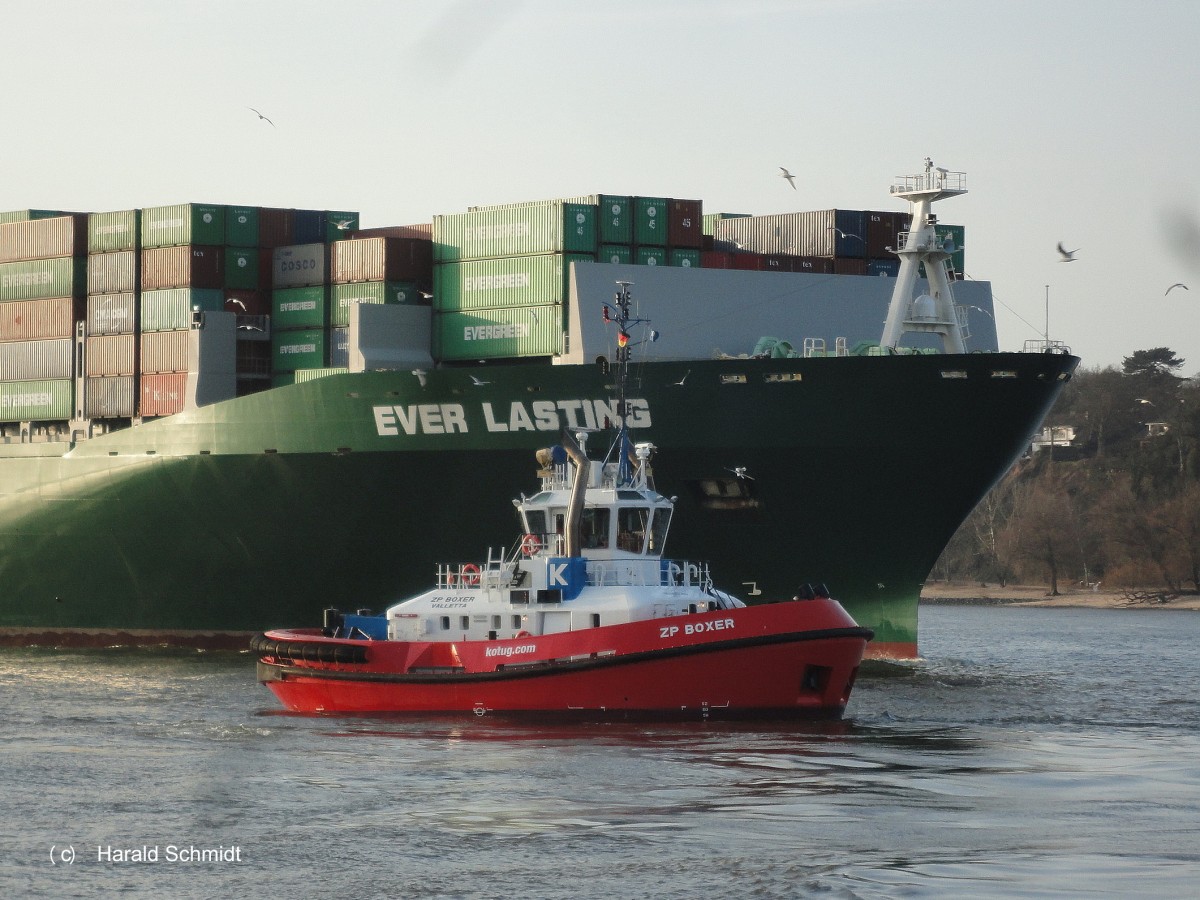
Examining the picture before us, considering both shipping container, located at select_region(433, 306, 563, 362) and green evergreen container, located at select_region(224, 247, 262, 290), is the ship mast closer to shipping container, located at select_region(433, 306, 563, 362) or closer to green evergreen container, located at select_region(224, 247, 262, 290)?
shipping container, located at select_region(433, 306, 563, 362)

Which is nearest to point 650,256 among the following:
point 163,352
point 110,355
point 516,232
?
point 516,232

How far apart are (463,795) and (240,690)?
1226cm

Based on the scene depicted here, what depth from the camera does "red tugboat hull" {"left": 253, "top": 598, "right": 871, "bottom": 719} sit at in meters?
23.3

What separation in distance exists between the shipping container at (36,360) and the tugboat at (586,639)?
658 inches

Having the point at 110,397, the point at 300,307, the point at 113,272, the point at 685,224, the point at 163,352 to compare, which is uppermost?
the point at 685,224

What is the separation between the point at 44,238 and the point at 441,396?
1464 cm

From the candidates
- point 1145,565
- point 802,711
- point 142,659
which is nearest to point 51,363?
point 142,659

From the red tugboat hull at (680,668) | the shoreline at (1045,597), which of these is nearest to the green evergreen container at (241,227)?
the red tugboat hull at (680,668)

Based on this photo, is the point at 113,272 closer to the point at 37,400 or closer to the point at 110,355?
the point at 110,355

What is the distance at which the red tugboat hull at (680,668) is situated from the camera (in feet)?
76.3

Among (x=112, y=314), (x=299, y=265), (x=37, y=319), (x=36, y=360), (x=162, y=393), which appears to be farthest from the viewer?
(x=37, y=319)

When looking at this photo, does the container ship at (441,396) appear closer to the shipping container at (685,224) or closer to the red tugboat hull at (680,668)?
the shipping container at (685,224)

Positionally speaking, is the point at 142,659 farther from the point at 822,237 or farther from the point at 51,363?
the point at 822,237

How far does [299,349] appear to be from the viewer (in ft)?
127
